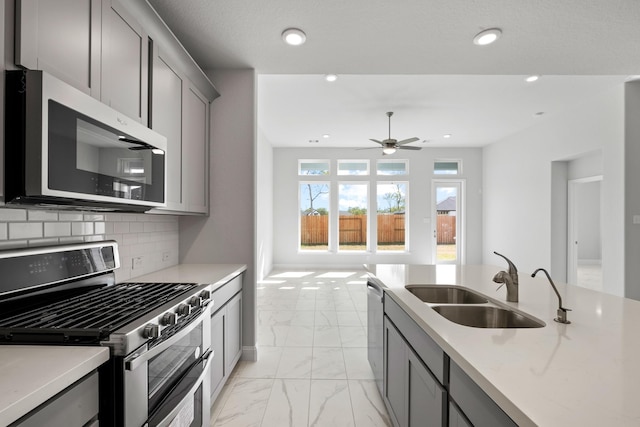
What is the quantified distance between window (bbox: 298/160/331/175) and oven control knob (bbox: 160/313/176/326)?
654 centimetres

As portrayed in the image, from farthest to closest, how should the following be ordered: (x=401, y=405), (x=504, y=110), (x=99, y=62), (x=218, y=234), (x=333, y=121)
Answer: (x=333, y=121) < (x=504, y=110) < (x=218, y=234) < (x=401, y=405) < (x=99, y=62)

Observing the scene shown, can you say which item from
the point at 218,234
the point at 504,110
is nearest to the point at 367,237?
the point at 504,110

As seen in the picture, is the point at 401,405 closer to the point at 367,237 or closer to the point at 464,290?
the point at 464,290

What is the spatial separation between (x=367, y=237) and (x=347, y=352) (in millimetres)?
4906

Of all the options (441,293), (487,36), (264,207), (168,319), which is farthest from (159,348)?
(264,207)

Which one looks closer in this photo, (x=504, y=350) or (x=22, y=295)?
(x=504, y=350)

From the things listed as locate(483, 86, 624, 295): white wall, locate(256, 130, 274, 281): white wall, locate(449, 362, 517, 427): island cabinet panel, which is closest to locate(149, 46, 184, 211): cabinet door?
locate(449, 362, 517, 427): island cabinet panel

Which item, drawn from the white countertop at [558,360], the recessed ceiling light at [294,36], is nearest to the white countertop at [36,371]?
the white countertop at [558,360]

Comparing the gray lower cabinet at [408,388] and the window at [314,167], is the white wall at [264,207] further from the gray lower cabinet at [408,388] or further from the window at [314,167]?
the gray lower cabinet at [408,388]

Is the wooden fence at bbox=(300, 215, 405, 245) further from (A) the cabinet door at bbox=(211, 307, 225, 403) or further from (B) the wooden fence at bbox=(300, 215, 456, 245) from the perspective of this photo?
(A) the cabinet door at bbox=(211, 307, 225, 403)

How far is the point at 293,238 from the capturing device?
24.7ft

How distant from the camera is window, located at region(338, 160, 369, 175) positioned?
771 cm

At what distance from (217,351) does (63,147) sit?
59.8 inches

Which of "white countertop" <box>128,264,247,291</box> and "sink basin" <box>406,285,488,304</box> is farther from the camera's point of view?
"white countertop" <box>128,264,247,291</box>
